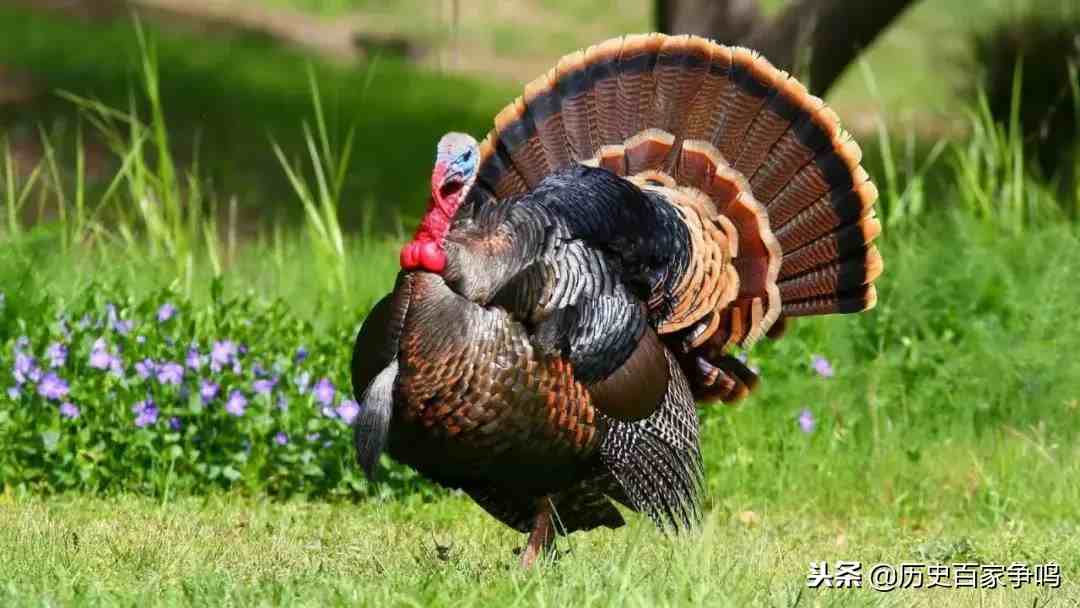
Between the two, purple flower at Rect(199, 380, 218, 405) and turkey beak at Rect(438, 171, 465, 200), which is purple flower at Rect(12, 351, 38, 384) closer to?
purple flower at Rect(199, 380, 218, 405)

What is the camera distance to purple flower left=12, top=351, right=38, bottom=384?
651 centimetres

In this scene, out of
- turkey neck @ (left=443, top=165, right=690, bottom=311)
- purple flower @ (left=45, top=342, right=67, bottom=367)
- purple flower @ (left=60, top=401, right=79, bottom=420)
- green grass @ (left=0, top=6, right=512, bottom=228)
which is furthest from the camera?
green grass @ (left=0, top=6, right=512, bottom=228)

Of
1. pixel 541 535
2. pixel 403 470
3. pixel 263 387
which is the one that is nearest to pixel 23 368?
pixel 263 387

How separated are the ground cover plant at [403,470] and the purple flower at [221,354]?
0.01 metres

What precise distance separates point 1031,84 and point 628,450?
24.2 feet

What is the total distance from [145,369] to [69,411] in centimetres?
31

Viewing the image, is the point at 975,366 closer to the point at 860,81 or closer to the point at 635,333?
the point at 635,333

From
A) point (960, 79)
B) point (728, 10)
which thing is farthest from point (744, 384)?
point (960, 79)

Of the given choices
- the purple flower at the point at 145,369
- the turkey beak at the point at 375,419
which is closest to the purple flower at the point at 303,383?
the purple flower at the point at 145,369

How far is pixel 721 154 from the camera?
5.97 meters

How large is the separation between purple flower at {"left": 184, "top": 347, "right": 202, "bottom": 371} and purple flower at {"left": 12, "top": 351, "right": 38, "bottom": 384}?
539 millimetres

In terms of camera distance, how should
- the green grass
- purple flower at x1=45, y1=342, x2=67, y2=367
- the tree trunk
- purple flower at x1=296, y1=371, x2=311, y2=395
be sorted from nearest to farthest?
purple flower at x1=45, y1=342, x2=67, y2=367, purple flower at x1=296, y1=371, x2=311, y2=395, the tree trunk, the green grass

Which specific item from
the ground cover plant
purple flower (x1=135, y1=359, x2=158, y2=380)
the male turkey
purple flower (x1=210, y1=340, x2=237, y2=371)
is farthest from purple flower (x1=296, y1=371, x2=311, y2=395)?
the male turkey

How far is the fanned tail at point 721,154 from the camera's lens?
592 cm
